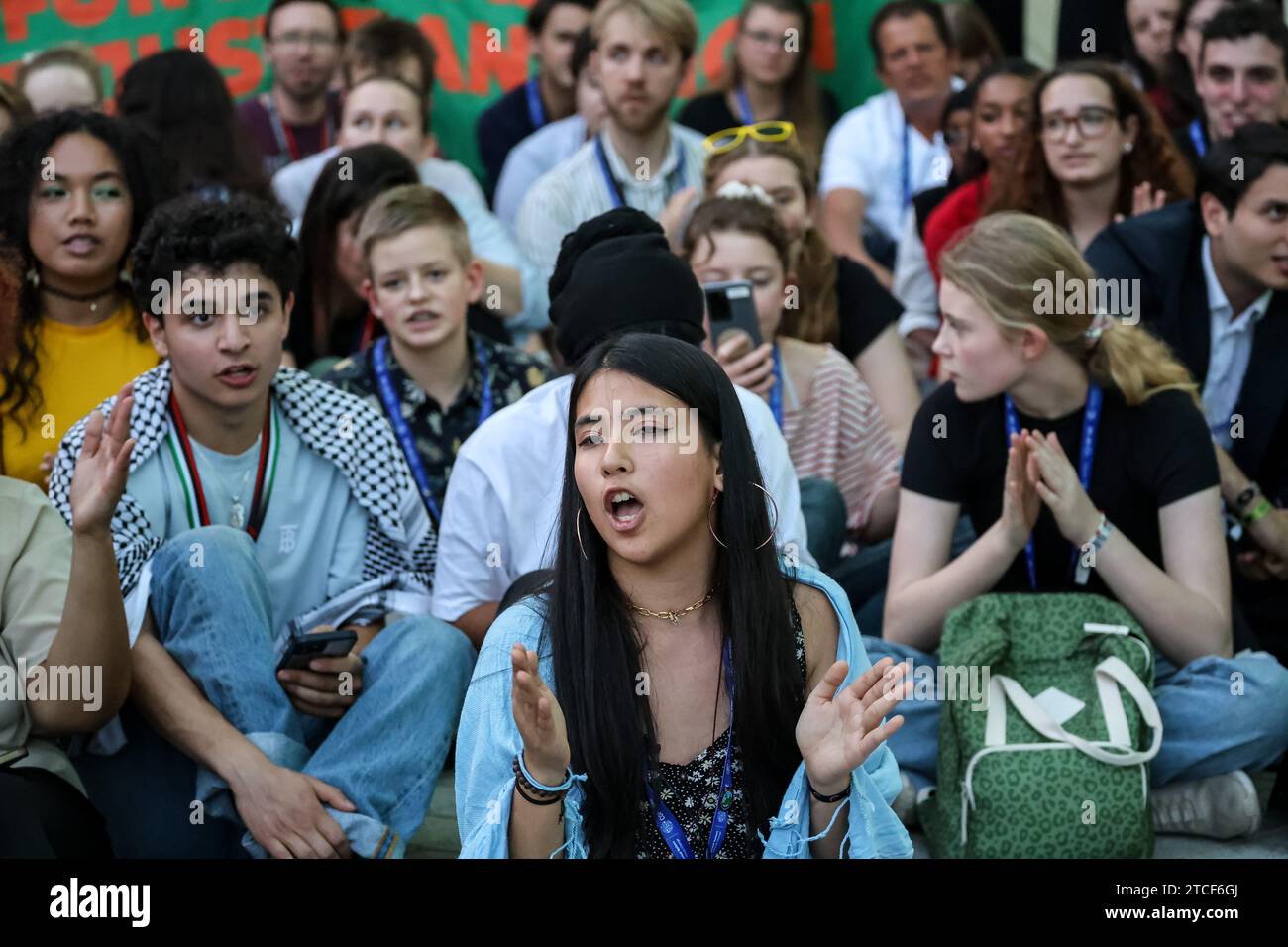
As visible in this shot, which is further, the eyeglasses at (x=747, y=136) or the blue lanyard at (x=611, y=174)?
the blue lanyard at (x=611, y=174)

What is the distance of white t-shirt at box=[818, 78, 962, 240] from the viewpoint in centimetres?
634

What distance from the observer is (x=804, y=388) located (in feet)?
15.3

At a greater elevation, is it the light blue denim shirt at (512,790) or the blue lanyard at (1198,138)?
the blue lanyard at (1198,138)

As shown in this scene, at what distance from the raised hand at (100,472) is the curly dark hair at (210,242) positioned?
0.82 metres

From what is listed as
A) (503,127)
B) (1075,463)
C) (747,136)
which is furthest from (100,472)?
Answer: (503,127)

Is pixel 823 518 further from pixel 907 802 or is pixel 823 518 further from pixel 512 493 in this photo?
pixel 512 493

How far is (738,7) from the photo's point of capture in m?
7.13

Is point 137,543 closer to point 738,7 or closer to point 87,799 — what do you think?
point 87,799

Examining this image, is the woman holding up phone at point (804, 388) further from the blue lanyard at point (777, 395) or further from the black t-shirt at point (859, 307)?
the black t-shirt at point (859, 307)

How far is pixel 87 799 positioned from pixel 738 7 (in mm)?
4784

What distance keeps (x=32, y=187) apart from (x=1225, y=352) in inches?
121

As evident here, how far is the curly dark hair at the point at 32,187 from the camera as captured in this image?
4.10 meters

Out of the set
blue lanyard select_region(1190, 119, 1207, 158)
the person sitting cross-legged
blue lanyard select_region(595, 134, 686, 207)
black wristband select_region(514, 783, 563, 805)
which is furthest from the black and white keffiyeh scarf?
blue lanyard select_region(1190, 119, 1207, 158)

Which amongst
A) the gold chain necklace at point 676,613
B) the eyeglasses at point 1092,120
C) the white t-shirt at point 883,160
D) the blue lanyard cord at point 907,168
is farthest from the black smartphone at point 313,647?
the blue lanyard cord at point 907,168
